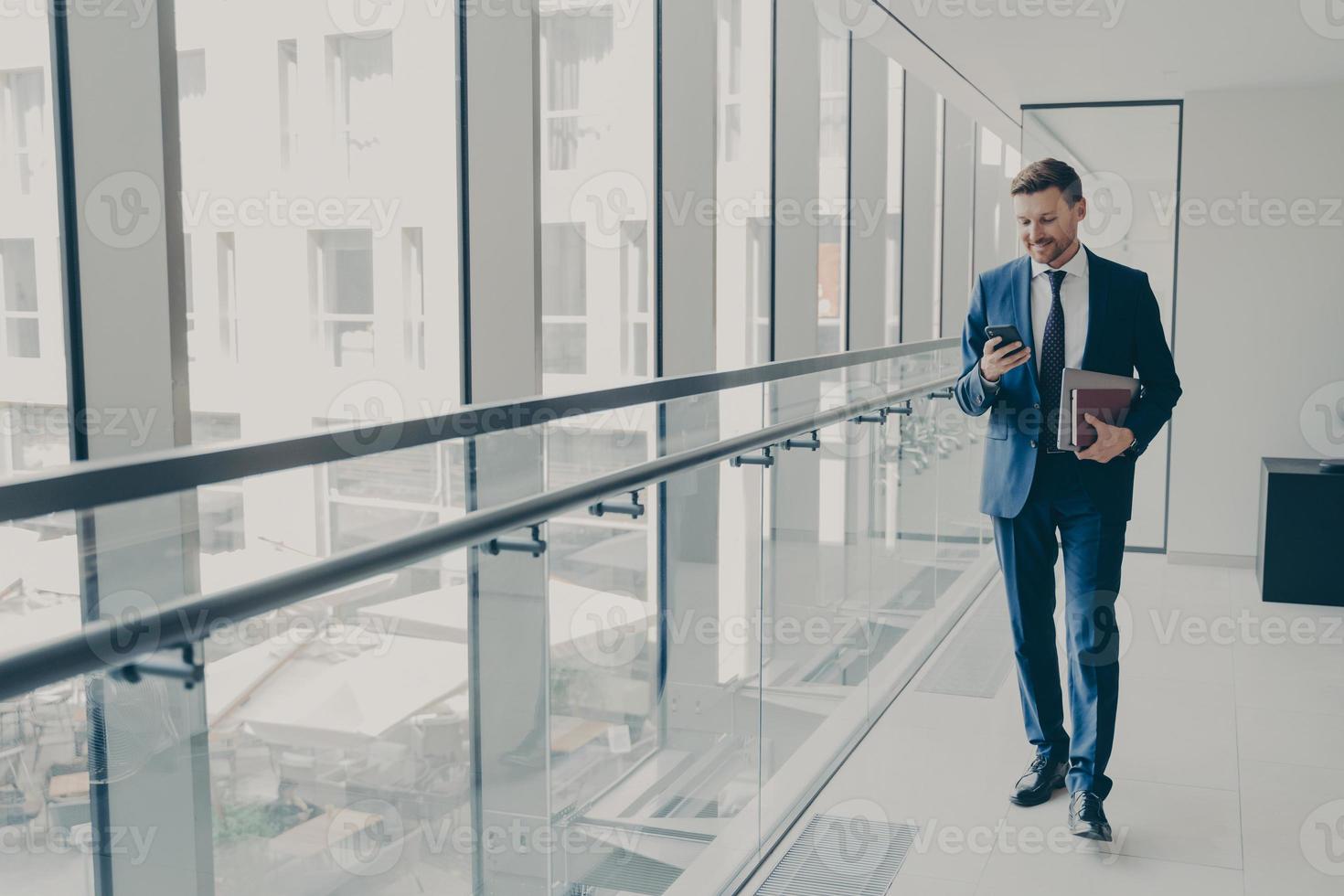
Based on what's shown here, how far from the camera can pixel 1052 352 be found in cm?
349

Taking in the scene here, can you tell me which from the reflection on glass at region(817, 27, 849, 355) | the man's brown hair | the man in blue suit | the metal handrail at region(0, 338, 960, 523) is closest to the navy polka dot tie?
the man in blue suit

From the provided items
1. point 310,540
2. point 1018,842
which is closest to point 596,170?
point 1018,842

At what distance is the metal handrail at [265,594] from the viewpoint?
111cm

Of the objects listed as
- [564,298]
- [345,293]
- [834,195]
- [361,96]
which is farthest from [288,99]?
[834,195]

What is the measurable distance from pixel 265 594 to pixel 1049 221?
257 cm

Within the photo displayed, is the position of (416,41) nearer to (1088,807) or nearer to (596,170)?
(596,170)

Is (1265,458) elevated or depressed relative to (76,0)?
depressed

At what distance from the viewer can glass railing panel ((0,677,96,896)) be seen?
1.30 meters

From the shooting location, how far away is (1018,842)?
3385 millimetres

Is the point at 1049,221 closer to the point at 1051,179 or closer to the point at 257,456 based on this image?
the point at 1051,179

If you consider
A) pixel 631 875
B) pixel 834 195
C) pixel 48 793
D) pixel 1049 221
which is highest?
pixel 834 195

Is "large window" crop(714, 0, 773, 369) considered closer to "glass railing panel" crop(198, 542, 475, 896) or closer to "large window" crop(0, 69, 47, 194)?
"large window" crop(0, 69, 47, 194)

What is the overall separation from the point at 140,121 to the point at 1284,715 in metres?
4.20

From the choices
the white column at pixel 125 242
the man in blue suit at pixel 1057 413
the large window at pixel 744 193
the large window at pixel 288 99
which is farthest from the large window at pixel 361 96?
the large window at pixel 744 193
